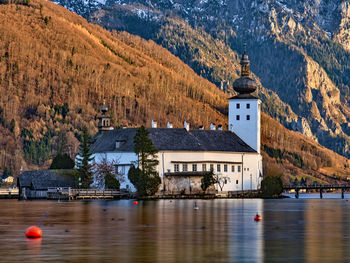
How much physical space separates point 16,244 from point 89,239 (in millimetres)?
5258

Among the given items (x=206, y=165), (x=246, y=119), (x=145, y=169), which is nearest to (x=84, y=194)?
(x=145, y=169)

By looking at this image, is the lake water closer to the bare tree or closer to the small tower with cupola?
the bare tree

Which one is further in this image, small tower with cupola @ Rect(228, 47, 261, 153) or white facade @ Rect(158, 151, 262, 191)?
small tower with cupola @ Rect(228, 47, 261, 153)

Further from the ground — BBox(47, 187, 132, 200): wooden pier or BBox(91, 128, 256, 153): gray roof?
BBox(91, 128, 256, 153): gray roof

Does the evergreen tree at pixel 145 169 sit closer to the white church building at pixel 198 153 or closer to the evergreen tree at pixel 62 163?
the white church building at pixel 198 153

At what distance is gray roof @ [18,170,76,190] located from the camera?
518ft

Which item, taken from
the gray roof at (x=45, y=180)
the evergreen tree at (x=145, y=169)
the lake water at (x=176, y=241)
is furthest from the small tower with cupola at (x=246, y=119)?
the lake water at (x=176, y=241)

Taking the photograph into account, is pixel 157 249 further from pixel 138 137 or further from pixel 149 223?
pixel 138 137

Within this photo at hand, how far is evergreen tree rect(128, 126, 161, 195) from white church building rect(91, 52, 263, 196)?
5.76 m

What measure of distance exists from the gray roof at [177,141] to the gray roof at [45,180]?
9227 millimetres

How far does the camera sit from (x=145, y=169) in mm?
148250

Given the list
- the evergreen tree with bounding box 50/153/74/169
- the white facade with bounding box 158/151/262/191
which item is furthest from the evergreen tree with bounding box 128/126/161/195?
the evergreen tree with bounding box 50/153/74/169


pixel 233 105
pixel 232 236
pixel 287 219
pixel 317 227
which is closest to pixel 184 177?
pixel 233 105

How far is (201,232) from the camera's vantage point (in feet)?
191
